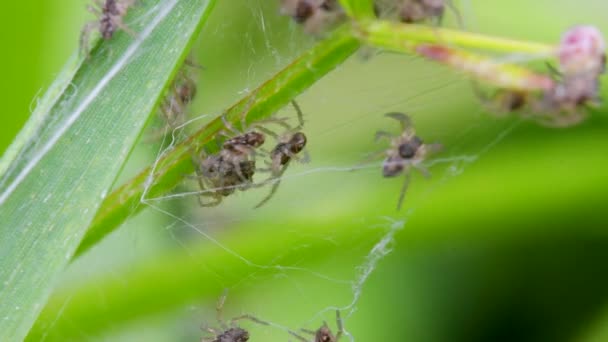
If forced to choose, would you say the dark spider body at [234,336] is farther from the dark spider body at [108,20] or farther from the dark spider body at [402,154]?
the dark spider body at [108,20]

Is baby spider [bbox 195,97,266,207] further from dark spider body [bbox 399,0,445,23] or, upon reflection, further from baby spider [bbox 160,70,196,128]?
dark spider body [bbox 399,0,445,23]

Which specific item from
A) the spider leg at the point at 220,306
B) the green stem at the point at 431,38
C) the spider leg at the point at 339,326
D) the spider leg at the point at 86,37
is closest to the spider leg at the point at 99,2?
the spider leg at the point at 86,37

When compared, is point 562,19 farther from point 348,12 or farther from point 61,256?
point 61,256

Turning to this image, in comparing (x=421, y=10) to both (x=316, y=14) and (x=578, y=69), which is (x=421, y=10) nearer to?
(x=316, y=14)

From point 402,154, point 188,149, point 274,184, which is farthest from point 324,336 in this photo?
point 188,149

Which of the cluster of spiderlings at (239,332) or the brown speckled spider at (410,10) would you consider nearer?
the brown speckled spider at (410,10)

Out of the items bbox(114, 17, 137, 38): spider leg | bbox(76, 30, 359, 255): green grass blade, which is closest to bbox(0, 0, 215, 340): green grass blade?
bbox(114, 17, 137, 38): spider leg
